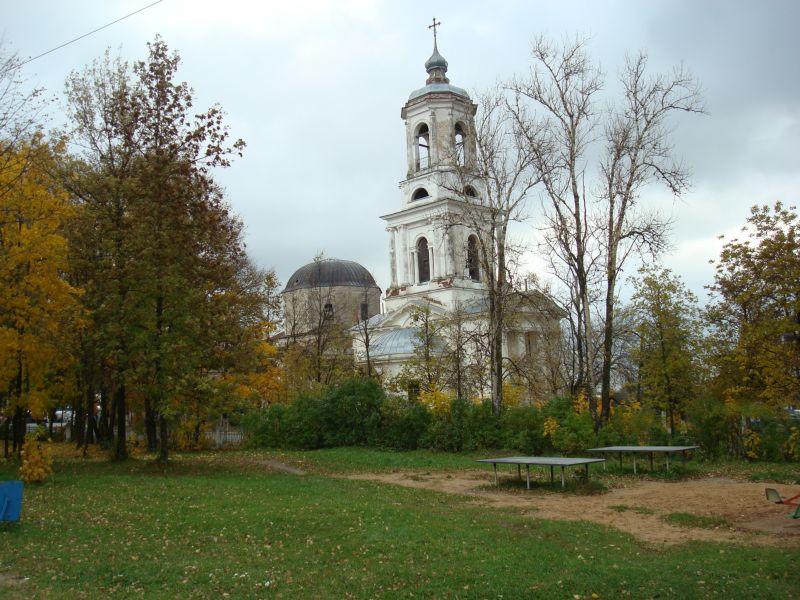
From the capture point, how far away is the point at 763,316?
63.0ft

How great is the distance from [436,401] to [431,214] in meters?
21.1

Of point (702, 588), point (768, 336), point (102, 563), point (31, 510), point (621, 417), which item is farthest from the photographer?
point (621, 417)

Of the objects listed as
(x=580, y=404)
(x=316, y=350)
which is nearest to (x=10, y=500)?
(x=580, y=404)

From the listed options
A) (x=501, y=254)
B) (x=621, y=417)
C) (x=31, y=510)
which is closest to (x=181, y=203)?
(x=31, y=510)

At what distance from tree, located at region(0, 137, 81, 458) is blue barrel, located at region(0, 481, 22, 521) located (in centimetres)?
821

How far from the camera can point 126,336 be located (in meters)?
18.1

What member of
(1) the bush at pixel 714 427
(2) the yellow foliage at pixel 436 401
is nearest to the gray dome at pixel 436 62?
(2) the yellow foliage at pixel 436 401

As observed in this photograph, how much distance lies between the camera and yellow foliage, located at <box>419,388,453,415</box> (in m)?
25.4

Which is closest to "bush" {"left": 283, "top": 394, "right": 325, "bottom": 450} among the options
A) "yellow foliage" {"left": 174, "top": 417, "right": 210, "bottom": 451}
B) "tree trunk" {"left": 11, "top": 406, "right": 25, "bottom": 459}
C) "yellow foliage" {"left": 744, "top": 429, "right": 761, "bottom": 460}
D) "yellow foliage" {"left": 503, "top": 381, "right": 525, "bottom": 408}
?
"yellow foliage" {"left": 174, "top": 417, "right": 210, "bottom": 451}

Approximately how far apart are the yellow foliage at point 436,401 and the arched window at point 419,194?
22.2m

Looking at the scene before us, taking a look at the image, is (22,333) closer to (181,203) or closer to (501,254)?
(181,203)

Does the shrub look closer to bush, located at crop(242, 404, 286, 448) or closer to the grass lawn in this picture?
the grass lawn

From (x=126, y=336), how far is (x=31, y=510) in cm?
645

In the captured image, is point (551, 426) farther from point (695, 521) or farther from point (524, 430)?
point (695, 521)
